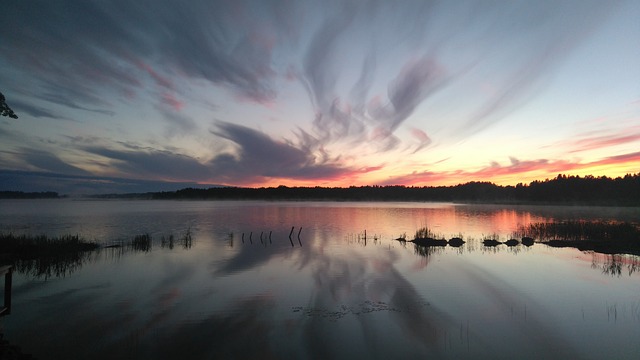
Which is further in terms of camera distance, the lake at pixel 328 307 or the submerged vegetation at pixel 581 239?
the submerged vegetation at pixel 581 239

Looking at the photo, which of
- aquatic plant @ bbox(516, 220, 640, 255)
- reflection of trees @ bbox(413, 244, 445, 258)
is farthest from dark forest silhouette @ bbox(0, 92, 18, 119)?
aquatic plant @ bbox(516, 220, 640, 255)

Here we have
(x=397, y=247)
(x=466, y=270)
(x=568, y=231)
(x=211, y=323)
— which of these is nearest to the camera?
(x=211, y=323)

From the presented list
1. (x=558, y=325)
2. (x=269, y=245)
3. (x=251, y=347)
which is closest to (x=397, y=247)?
(x=269, y=245)

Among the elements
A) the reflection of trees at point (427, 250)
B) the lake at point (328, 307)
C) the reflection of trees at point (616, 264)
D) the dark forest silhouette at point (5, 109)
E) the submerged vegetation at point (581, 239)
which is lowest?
the lake at point (328, 307)

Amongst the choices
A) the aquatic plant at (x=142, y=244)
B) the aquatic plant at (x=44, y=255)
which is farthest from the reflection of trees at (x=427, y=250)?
the aquatic plant at (x=44, y=255)

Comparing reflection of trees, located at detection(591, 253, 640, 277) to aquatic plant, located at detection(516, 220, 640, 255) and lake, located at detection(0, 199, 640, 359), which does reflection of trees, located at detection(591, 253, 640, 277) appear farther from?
aquatic plant, located at detection(516, 220, 640, 255)

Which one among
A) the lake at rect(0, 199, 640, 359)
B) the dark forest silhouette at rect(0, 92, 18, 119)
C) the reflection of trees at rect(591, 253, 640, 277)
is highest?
the dark forest silhouette at rect(0, 92, 18, 119)

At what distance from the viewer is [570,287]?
65.8ft

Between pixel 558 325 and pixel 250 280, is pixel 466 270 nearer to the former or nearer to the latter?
pixel 558 325

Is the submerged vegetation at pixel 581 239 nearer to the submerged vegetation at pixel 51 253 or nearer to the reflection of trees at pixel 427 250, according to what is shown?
the reflection of trees at pixel 427 250

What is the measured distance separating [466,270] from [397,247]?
1220 centimetres

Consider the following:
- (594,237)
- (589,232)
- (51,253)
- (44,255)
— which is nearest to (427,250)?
(594,237)

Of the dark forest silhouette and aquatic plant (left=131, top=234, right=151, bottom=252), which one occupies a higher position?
the dark forest silhouette

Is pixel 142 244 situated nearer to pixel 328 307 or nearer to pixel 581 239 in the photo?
pixel 328 307
